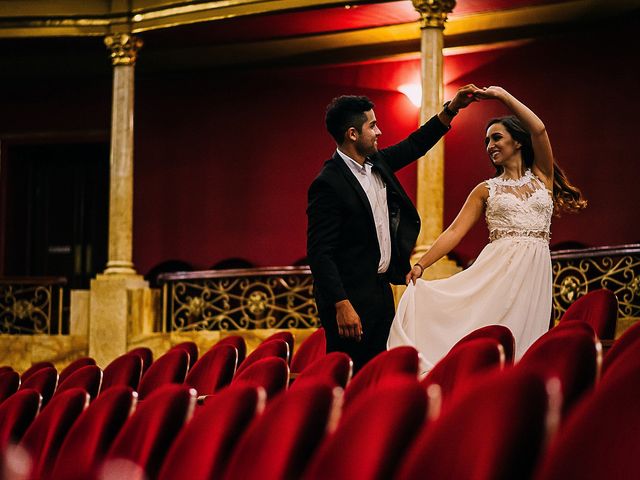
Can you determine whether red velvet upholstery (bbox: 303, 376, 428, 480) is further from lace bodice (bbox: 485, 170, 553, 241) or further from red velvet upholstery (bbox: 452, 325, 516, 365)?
lace bodice (bbox: 485, 170, 553, 241)

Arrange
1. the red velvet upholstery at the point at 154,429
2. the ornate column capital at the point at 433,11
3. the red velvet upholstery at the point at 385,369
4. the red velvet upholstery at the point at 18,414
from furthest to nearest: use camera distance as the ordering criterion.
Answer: the ornate column capital at the point at 433,11
the red velvet upholstery at the point at 18,414
the red velvet upholstery at the point at 385,369
the red velvet upholstery at the point at 154,429

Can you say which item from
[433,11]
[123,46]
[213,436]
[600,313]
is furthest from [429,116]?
[213,436]

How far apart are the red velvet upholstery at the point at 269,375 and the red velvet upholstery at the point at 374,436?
40.1 inches

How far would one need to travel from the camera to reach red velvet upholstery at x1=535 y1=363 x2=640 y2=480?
1101 mm

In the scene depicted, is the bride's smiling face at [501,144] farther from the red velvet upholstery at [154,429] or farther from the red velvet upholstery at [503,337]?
the red velvet upholstery at [154,429]

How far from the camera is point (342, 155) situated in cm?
329

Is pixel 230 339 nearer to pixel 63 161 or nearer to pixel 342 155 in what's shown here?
pixel 342 155

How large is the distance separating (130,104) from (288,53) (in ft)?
5.02

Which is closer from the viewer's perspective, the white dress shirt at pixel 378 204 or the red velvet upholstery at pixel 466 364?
the red velvet upholstery at pixel 466 364

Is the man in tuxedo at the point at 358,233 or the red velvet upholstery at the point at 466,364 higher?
the man in tuxedo at the point at 358,233

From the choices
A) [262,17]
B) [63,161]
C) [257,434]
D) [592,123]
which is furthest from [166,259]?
[257,434]

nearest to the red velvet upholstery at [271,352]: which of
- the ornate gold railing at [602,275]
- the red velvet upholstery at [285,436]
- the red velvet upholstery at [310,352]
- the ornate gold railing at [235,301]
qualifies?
the red velvet upholstery at [310,352]

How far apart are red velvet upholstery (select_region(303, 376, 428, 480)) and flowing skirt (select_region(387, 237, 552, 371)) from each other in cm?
208

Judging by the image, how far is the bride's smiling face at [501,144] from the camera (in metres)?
3.54
